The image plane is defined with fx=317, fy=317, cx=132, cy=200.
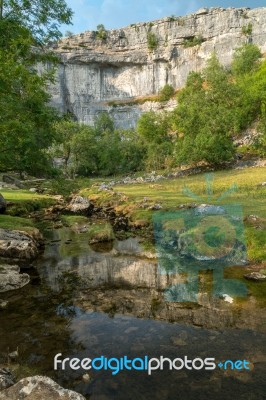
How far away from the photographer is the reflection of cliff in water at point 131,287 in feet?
32.2

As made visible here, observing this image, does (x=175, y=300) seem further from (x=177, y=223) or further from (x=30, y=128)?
(x=30, y=128)

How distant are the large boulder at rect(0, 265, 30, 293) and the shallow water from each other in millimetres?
393

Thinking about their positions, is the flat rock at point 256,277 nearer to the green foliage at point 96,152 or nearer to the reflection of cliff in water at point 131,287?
the reflection of cliff in water at point 131,287

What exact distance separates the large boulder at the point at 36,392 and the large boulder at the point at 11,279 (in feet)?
22.2

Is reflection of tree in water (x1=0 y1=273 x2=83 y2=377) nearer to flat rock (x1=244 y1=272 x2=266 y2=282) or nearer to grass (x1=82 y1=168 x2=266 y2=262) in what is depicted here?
flat rock (x1=244 y1=272 x2=266 y2=282)

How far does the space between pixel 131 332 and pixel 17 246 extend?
29.5 feet

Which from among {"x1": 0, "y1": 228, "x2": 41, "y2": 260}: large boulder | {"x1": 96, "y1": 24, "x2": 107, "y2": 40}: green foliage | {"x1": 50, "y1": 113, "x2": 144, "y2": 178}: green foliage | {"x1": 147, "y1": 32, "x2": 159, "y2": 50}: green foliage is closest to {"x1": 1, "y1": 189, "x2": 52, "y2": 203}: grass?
{"x1": 0, "y1": 228, "x2": 41, "y2": 260}: large boulder

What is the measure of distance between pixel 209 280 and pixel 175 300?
2.14 metres

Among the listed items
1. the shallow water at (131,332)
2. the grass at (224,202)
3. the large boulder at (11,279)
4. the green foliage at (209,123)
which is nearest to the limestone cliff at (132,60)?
the green foliage at (209,123)

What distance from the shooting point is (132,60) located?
117250 mm

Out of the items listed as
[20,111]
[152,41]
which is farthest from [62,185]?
[152,41]

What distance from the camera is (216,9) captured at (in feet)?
366

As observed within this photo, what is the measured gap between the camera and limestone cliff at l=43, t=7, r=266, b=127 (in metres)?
111

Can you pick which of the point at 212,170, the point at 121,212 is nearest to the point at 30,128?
the point at 121,212
